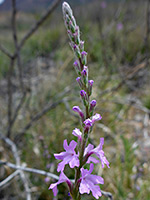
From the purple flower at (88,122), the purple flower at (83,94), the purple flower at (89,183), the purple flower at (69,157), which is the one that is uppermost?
the purple flower at (83,94)

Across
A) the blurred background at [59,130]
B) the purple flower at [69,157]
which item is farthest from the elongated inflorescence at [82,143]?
the blurred background at [59,130]

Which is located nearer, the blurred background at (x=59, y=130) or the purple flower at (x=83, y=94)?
the purple flower at (x=83, y=94)

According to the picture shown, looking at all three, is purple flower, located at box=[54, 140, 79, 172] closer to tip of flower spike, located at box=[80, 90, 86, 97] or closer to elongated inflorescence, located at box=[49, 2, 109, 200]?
elongated inflorescence, located at box=[49, 2, 109, 200]

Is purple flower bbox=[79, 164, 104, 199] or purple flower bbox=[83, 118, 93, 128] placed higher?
purple flower bbox=[83, 118, 93, 128]

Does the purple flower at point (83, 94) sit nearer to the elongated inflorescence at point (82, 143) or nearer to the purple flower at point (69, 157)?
the elongated inflorescence at point (82, 143)

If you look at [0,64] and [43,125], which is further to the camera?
[0,64]

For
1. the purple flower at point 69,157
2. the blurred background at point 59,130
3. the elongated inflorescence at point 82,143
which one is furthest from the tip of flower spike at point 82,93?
the blurred background at point 59,130

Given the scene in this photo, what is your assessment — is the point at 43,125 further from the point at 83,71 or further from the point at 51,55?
the point at 51,55

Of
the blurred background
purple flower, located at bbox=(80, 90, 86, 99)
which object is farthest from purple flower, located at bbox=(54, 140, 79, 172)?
the blurred background

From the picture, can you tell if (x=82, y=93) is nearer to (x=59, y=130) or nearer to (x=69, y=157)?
(x=69, y=157)

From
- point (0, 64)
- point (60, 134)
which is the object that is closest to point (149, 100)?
point (60, 134)

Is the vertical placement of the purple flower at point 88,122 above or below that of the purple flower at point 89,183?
above
